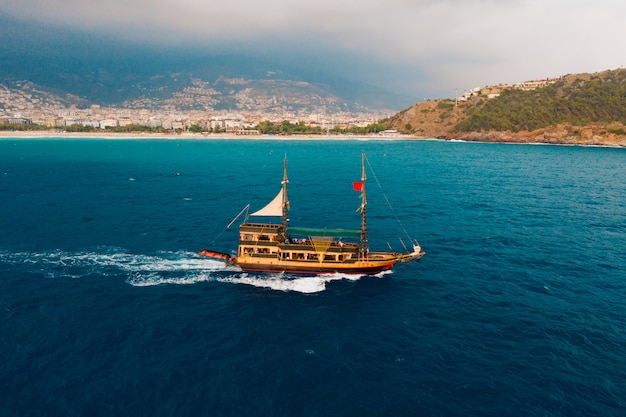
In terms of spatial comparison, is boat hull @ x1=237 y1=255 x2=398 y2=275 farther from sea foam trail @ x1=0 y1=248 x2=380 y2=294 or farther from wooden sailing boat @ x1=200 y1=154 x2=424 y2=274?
sea foam trail @ x1=0 y1=248 x2=380 y2=294

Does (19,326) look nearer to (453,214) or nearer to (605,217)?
(453,214)

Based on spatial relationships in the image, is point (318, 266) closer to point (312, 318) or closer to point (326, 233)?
point (326, 233)

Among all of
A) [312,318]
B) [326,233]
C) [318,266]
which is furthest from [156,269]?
[312,318]

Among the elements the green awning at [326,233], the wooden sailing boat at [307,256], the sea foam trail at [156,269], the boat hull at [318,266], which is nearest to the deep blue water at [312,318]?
the sea foam trail at [156,269]

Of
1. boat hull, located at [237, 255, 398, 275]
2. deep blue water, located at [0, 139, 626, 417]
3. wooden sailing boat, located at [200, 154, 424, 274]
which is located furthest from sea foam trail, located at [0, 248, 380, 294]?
wooden sailing boat, located at [200, 154, 424, 274]

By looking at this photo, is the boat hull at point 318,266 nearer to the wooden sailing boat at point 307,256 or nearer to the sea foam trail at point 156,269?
the wooden sailing boat at point 307,256

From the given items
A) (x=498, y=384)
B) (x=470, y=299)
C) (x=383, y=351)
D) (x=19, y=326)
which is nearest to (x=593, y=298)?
(x=470, y=299)

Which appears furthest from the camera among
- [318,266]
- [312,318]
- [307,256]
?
[307,256]
